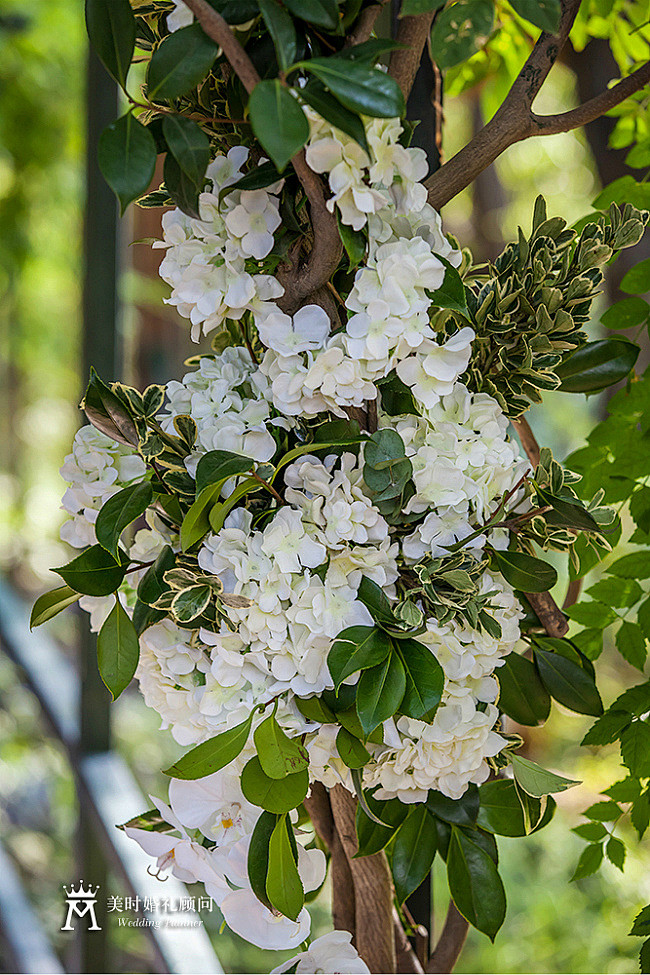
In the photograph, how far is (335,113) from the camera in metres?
0.33

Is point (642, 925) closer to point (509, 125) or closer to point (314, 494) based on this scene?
point (314, 494)

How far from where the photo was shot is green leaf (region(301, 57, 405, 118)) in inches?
12.6

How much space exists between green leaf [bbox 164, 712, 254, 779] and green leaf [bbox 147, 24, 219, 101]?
0.98 ft

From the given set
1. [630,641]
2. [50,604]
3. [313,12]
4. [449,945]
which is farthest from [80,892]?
[313,12]

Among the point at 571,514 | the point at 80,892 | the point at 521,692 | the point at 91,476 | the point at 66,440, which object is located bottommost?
the point at 80,892

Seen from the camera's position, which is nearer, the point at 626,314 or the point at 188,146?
the point at 188,146

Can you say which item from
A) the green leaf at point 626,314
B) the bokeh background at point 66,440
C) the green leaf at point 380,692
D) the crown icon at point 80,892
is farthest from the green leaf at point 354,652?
the bokeh background at point 66,440

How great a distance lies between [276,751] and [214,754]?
1.4 inches

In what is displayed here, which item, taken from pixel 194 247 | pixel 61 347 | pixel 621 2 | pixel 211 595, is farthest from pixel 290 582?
pixel 61 347

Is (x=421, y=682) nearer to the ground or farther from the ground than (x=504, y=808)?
farther from the ground

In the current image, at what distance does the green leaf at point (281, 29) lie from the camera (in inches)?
12.7

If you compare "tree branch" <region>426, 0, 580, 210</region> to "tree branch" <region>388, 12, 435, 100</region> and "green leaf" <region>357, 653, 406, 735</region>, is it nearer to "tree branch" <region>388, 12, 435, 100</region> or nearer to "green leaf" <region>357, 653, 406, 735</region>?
"tree branch" <region>388, 12, 435, 100</region>

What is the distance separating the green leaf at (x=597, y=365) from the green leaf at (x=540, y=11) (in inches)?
8.3

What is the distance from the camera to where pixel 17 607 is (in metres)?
1.50
